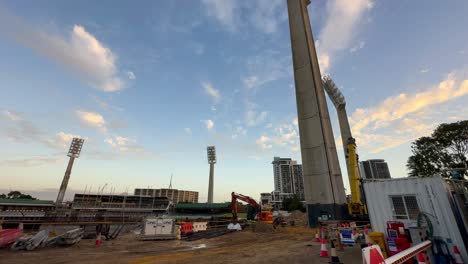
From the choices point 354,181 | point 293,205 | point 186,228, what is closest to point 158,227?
point 186,228

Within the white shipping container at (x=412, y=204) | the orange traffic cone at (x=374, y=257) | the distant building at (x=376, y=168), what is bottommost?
the orange traffic cone at (x=374, y=257)

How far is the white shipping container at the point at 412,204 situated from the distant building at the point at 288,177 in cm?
15693

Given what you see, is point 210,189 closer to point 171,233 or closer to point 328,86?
point 328,86

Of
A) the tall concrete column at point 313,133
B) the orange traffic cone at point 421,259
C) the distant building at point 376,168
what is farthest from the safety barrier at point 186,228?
the distant building at point 376,168

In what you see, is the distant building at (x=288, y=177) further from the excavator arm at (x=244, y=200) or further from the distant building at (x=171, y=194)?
the excavator arm at (x=244, y=200)

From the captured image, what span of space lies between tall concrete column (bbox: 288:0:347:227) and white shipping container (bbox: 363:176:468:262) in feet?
54.0

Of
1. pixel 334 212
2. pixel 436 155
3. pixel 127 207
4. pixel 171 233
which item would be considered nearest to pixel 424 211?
pixel 171 233

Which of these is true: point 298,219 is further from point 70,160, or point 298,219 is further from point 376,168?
point 70,160

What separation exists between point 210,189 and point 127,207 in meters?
39.4

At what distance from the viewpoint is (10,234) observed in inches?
491

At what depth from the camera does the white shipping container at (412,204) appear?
275 inches

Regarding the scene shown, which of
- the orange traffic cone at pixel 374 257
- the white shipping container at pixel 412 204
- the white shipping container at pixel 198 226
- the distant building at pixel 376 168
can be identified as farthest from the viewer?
the distant building at pixel 376 168

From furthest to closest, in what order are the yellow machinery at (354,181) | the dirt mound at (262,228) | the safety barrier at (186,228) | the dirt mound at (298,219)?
the dirt mound at (298,219)
the dirt mound at (262,228)
the safety barrier at (186,228)
the yellow machinery at (354,181)

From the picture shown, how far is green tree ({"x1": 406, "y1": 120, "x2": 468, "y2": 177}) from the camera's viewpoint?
2791 cm
